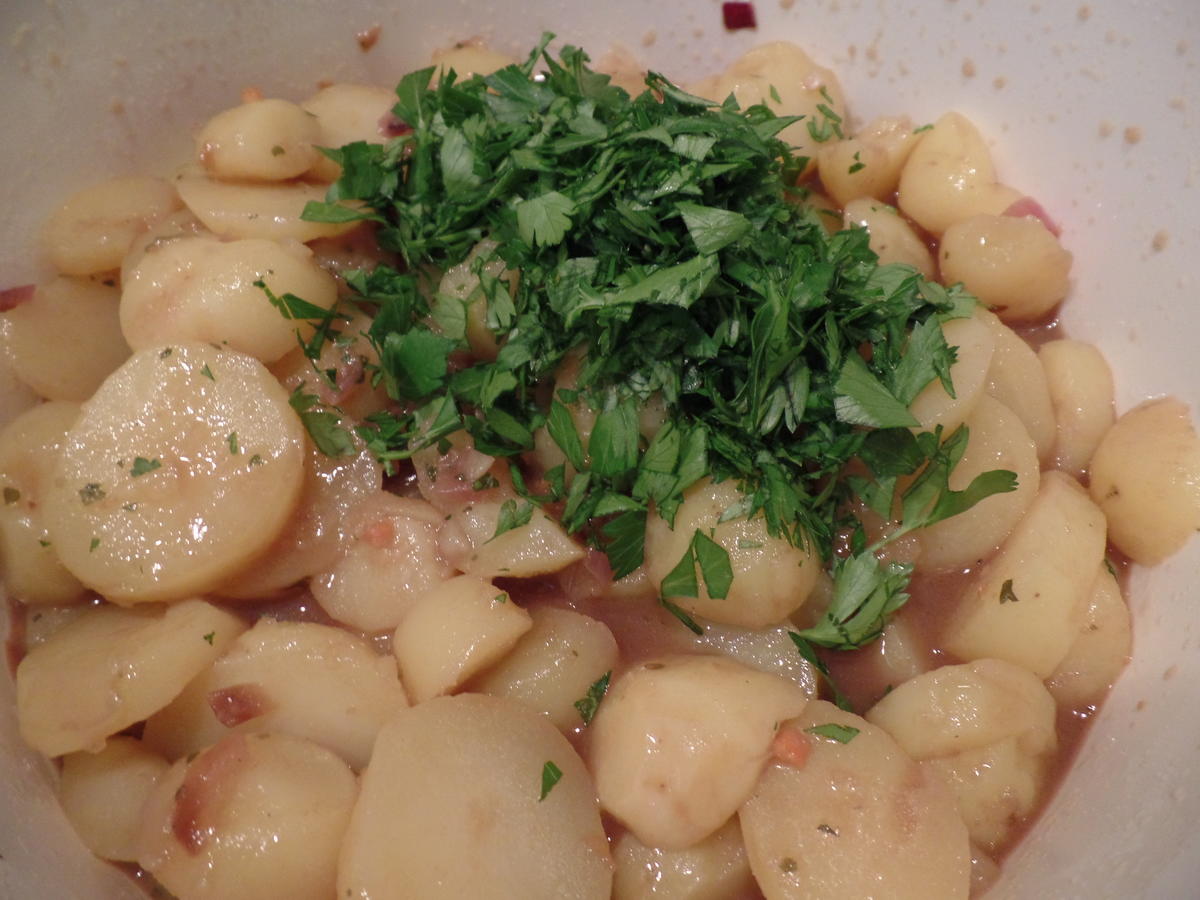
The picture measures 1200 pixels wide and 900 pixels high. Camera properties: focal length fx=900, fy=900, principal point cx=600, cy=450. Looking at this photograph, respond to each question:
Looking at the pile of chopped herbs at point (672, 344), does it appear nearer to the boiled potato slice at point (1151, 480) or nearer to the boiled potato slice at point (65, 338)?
→ the boiled potato slice at point (1151, 480)

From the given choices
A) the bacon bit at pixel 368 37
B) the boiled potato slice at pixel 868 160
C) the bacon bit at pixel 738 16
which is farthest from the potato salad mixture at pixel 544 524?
the bacon bit at pixel 738 16

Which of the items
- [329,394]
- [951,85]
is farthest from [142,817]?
[951,85]

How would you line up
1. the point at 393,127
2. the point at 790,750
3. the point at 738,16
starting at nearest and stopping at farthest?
1. the point at 790,750
2. the point at 393,127
3. the point at 738,16

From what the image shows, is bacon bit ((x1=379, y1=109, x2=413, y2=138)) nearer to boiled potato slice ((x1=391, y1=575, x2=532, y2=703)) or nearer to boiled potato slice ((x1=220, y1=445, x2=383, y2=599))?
boiled potato slice ((x1=220, y1=445, x2=383, y2=599))

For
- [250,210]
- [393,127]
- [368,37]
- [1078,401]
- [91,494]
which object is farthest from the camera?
[368,37]

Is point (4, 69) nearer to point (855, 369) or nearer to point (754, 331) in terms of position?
point (754, 331)

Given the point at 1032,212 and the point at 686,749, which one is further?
the point at 1032,212

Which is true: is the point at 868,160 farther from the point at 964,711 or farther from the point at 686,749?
the point at 686,749

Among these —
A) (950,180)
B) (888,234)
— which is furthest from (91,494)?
(950,180)

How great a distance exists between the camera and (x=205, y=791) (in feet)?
4.68

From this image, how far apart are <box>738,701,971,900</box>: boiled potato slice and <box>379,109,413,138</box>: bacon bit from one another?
1.53m

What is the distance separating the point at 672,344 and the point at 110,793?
1260 millimetres

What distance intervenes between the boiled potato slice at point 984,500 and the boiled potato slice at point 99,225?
5.75 feet

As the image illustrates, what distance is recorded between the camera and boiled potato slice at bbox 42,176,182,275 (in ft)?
6.25
